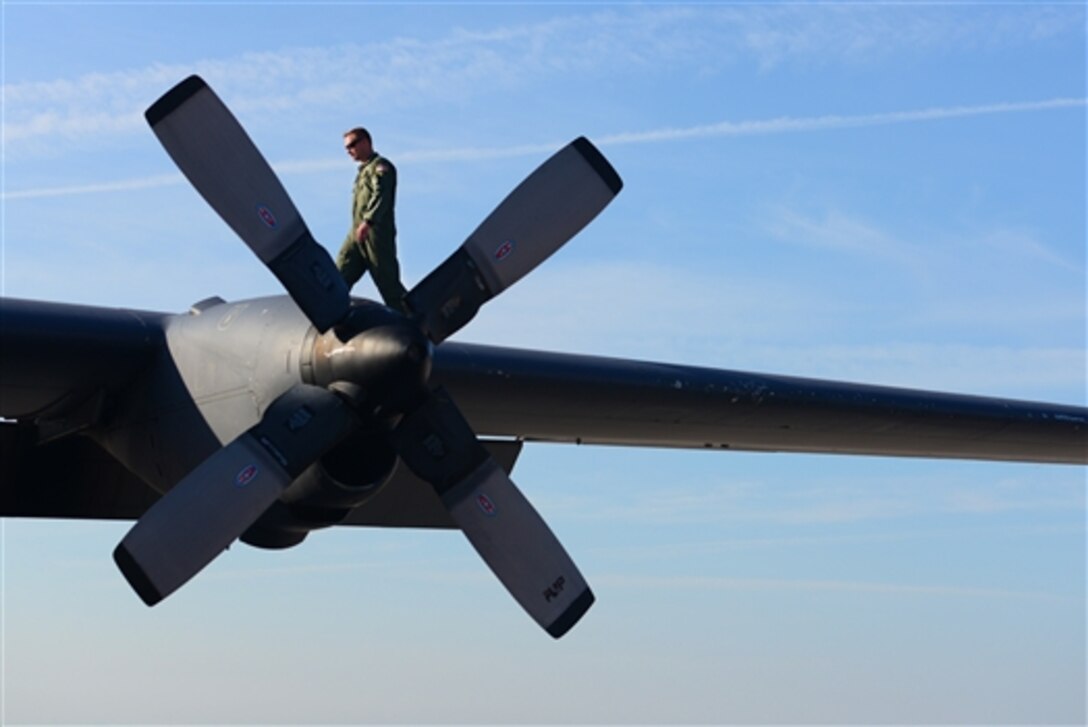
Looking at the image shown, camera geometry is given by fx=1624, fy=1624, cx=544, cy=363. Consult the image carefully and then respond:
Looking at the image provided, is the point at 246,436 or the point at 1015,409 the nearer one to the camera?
the point at 246,436

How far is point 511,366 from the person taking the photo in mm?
15734

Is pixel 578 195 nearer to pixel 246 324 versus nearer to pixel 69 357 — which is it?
pixel 246 324

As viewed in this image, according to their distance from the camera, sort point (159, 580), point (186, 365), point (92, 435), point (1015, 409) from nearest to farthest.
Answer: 1. point (159, 580)
2. point (186, 365)
3. point (92, 435)
4. point (1015, 409)

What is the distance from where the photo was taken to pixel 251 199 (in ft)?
40.2

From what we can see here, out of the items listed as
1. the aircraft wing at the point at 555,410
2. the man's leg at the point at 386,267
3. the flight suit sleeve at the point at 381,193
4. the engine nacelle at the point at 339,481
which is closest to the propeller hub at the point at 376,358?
the engine nacelle at the point at 339,481

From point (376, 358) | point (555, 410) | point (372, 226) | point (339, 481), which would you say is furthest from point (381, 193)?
point (555, 410)

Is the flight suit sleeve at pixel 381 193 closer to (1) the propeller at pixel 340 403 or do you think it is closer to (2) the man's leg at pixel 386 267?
(2) the man's leg at pixel 386 267

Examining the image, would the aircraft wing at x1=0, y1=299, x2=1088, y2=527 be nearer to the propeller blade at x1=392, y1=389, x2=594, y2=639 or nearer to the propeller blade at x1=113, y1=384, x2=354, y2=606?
the propeller blade at x1=113, y1=384, x2=354, y2=606

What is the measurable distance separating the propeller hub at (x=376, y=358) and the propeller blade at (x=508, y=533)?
26.2 inches

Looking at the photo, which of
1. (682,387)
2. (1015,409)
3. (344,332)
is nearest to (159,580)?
(344,332)

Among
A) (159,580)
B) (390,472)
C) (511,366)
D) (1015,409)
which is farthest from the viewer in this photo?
(1015,409)

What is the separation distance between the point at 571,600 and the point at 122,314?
4.68 metres

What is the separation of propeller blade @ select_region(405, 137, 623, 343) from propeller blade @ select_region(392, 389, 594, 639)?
74cm

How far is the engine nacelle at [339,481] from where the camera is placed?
12.3 metres
